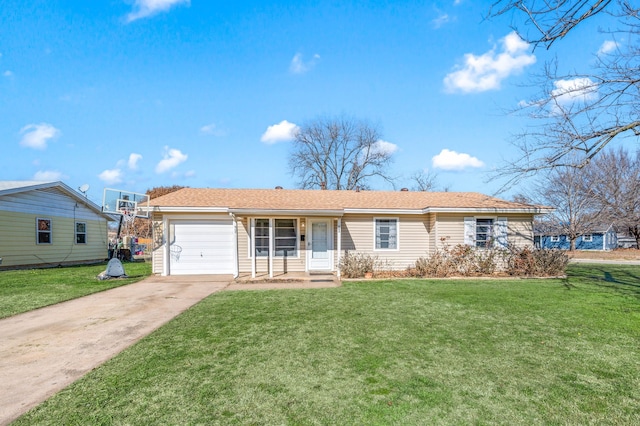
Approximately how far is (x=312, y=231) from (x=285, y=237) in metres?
1.08

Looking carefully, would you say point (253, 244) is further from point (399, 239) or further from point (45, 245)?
point (45, 245)

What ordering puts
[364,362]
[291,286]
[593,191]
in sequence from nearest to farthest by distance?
[364,362]
[291,286]
[593,191]

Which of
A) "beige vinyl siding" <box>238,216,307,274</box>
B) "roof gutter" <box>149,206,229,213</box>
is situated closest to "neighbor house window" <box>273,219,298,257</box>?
"beige vinyl siding" <box>238,216,307,274</box>

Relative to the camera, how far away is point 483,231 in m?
13.0

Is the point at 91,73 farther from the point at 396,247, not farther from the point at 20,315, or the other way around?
the point at 396,247

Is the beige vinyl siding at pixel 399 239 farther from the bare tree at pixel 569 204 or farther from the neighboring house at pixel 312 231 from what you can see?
the bare tree at pixel 569 204

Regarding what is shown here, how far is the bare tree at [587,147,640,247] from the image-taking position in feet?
66.7

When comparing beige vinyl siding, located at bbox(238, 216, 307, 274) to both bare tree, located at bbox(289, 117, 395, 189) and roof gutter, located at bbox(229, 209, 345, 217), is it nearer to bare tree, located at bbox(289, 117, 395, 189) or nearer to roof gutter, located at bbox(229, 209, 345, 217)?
roof gutter, located at bbox(229, 209, 345, 217)

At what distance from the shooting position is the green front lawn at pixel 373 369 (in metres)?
2.90

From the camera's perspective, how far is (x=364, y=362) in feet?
13.3

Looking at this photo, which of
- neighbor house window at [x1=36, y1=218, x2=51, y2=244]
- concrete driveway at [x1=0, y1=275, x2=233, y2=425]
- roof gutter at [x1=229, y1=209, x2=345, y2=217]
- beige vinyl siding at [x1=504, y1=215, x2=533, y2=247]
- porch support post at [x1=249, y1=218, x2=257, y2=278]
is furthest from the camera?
neighbor house window at [x1=36, y1=218, x2=51, y2=244]

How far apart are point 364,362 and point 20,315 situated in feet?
23.4

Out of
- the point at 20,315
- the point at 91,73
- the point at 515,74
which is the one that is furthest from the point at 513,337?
the point at 91,73

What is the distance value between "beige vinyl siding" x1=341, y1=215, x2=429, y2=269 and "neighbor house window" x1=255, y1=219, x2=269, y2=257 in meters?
3.00
